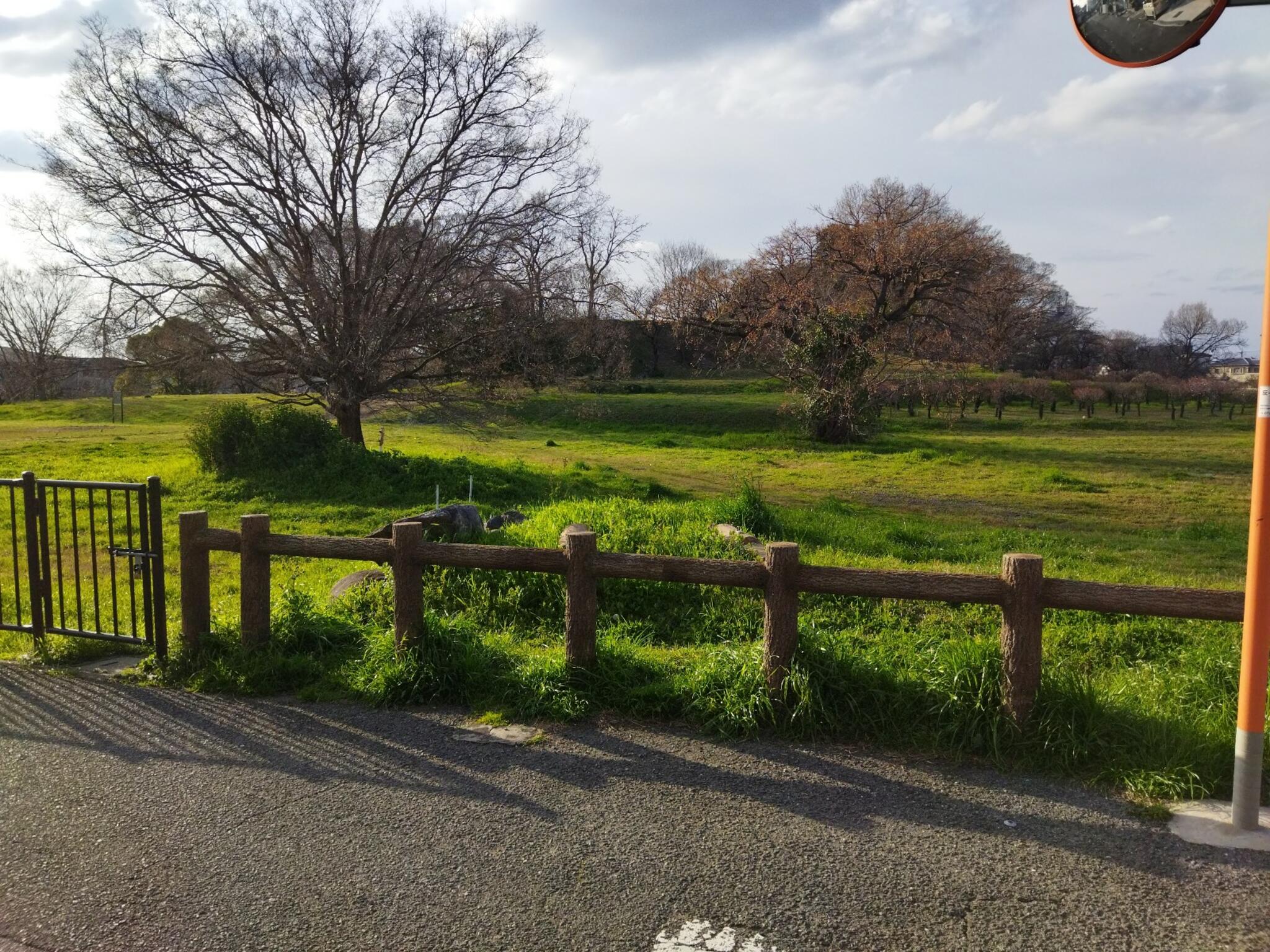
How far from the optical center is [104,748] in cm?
481

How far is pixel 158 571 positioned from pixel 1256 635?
5.97 metres

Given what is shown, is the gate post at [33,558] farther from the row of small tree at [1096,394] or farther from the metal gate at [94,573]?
the row of small tree at [1096,394]

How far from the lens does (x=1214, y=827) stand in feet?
12.7

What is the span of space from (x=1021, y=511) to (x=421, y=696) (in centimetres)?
1262

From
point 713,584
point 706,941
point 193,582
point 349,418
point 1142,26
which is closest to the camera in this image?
point 706,941

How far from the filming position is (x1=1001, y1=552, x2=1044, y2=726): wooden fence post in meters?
4.55

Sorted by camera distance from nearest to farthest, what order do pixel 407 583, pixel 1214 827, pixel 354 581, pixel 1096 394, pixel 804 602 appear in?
pixel 1214 827 → pixel 407 583 → pixel 354 581 → pixel 804 602 → pixel 1096 394

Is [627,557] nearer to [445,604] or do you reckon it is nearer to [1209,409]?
[445,604]

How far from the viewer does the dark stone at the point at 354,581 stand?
7582 mm

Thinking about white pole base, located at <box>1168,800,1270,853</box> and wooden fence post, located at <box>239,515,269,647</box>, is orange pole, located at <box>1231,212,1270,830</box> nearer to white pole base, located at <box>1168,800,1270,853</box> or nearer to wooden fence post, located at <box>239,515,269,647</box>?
white pole base, located at <box>1168,800,1270,853</box>

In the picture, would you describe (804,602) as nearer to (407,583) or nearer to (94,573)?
(407,583)

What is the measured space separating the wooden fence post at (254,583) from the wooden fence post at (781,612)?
3065 mm

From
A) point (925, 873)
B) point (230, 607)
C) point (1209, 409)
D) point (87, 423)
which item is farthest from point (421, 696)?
point (1209, 409)

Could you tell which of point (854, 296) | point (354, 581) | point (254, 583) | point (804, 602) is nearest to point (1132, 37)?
point (804, 602)
